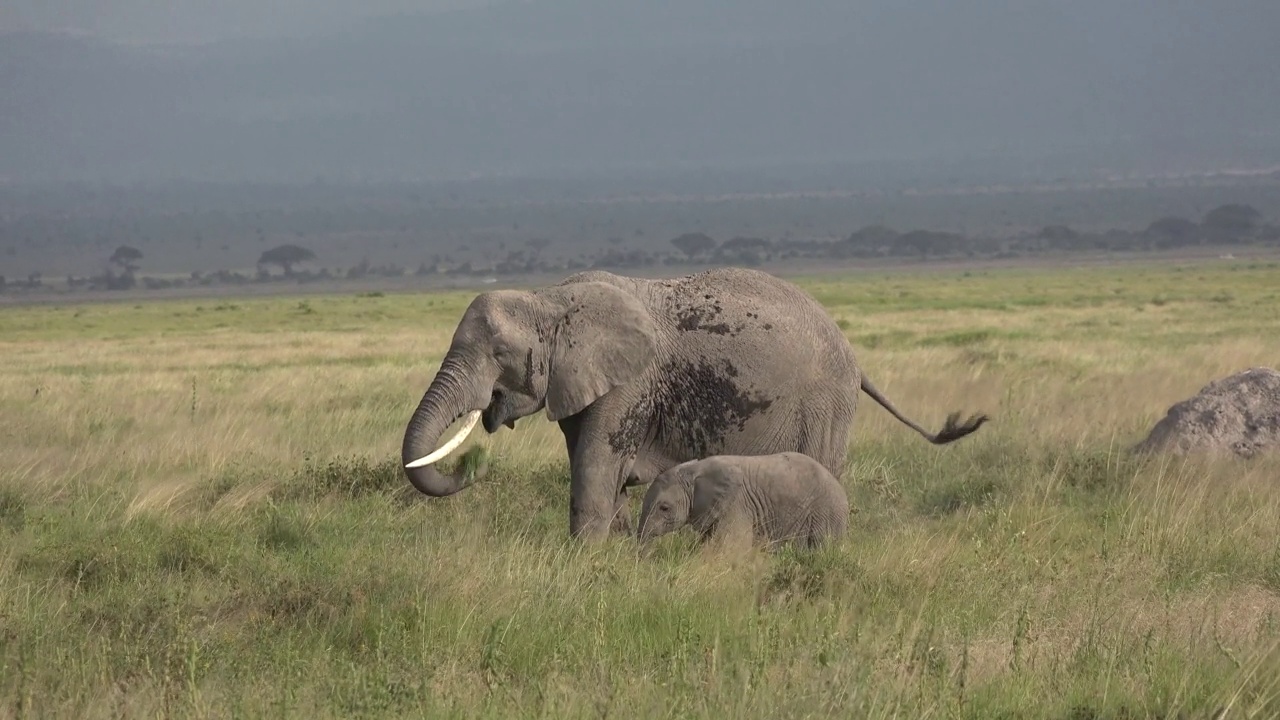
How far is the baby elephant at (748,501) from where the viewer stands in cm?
905

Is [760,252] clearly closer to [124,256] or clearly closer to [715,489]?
[124,256]

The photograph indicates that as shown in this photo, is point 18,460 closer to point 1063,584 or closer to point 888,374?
point 1063,584

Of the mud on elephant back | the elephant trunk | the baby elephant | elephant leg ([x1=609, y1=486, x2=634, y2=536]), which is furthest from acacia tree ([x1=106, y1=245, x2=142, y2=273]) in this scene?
the baby elephant

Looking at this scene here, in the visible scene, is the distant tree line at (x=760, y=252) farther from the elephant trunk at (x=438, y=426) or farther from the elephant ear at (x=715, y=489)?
the elephant ear at (x=715, y=489)

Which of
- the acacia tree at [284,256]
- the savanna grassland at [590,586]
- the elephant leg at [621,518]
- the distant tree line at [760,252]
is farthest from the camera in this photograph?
the acacia tree at [284,256]

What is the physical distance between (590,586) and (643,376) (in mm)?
2022

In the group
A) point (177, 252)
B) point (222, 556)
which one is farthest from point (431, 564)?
point (177, 252)

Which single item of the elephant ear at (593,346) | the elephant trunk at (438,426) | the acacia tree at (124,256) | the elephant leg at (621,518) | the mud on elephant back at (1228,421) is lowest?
the acacia tree at (124,256)

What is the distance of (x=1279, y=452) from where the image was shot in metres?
11.7

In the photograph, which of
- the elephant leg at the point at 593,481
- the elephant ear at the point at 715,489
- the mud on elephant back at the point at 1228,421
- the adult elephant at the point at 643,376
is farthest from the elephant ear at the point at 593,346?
the mud on elephant back at the point at 1228,421

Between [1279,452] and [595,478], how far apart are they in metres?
5.19

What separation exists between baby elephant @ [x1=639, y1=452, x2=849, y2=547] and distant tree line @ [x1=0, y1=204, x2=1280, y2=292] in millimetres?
116675

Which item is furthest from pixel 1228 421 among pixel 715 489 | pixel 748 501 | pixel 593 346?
pixel 593 346

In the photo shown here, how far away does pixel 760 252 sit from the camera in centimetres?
15100
